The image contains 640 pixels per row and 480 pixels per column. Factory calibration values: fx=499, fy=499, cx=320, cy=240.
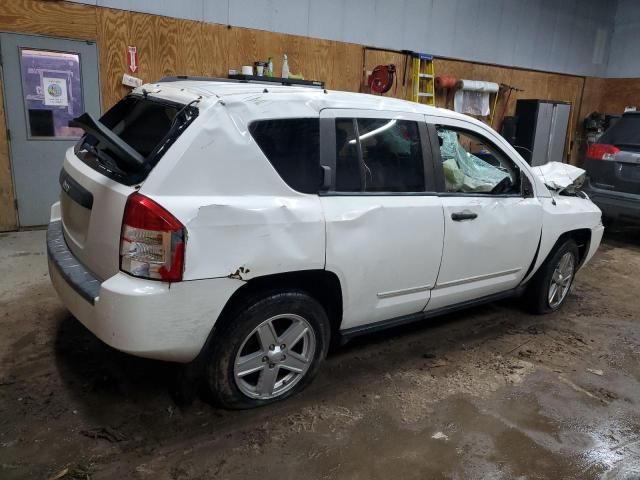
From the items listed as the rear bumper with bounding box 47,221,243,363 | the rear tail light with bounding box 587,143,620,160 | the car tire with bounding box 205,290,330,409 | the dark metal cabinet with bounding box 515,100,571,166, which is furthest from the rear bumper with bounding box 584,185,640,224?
the rear bumper with bounding box 47,221,243,363

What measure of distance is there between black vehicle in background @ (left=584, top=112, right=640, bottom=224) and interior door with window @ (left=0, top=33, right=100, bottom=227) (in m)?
6.66

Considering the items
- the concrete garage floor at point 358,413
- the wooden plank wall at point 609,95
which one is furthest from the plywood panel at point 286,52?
the wooden plank wall at point 609,95

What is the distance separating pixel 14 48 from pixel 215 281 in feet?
15.4

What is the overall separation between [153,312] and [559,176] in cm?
385

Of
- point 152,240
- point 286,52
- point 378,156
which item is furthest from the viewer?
point 286,52

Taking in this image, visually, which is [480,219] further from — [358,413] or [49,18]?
[49,18]

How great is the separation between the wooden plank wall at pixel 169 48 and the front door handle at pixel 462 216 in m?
4.52

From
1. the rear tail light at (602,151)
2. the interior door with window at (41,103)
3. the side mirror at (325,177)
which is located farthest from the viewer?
the rear tail light at (602,151)

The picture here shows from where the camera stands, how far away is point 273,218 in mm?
2451

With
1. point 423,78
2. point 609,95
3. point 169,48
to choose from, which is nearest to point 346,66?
point 423,78

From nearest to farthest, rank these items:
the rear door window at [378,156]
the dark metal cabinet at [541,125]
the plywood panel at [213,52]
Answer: the rear door window at [378,156] → the plywood panel at [213,52] → the dark metal cabinet at [541,125]

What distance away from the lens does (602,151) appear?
6.99 meters

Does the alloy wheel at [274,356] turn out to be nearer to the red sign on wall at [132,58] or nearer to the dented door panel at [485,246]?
the dented door panel at [485,246]

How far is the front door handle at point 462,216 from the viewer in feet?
10.5
